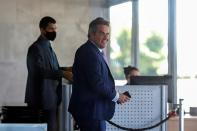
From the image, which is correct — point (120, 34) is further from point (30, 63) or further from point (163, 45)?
point (30, 63)

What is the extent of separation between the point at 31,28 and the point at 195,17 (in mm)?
2560

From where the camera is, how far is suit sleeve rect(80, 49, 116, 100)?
3.06 m

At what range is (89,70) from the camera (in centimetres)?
308

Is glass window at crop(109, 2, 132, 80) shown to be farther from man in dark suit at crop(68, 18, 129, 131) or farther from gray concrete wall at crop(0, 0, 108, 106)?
man in dark suit at crop(68, 18, 129, 131)

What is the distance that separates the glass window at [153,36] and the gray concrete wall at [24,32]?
1.03 m

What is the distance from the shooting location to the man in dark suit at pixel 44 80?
4.36 m

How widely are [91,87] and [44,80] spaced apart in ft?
4.46

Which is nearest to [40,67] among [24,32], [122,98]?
[122,98]

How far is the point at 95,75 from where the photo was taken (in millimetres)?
3064

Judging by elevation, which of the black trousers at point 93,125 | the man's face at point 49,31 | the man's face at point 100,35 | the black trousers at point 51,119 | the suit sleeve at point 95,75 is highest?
the man's face at point 49,31

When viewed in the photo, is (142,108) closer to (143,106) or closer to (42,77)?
(143,106)

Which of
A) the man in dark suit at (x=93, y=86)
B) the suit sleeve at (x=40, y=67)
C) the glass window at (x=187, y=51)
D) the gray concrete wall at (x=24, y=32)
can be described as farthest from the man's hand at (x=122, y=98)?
the gray concrete wall at (x=24, y=32)

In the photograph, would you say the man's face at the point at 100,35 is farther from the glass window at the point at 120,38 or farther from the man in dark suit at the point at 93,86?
the glass window at the point at 120,38

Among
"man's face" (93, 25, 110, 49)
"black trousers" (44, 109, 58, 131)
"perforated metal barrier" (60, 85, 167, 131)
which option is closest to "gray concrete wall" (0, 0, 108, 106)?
"black trousers" (44, 109, 58, 131)
